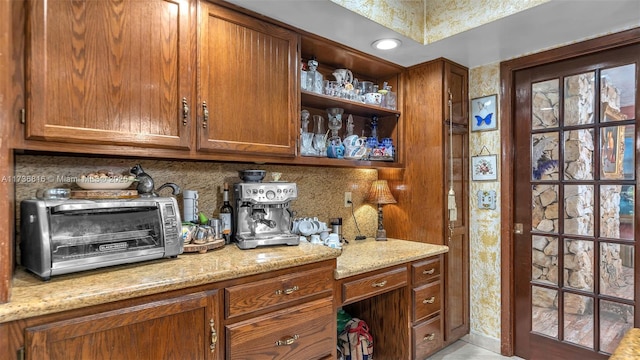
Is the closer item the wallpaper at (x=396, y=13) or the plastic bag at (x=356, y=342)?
the wallpaper at (x=396, y=13)

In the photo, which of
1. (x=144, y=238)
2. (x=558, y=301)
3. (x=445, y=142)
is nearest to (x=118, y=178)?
(x=144, y=238)

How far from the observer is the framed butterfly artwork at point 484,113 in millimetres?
2596

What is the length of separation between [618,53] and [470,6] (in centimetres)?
97

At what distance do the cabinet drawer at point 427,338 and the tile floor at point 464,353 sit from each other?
15 centimetres

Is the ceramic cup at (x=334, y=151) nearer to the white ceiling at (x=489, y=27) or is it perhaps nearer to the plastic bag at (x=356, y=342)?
the white ceiling at (x=489, y=27)

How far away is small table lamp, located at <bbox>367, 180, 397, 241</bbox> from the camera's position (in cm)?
266

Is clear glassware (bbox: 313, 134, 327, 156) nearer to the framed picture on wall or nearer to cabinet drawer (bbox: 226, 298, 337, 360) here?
cabinet drawer (bbox: 226, 298, 337, 360)

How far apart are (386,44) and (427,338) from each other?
78.4 inches

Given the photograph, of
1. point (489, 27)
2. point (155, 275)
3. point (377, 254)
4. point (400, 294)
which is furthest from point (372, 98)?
point (155, 275)

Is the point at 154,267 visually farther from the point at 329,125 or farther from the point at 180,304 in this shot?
the point at 329,125

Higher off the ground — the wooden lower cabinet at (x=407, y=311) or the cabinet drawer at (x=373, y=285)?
the cabinet drawer at (x=373, y=285)

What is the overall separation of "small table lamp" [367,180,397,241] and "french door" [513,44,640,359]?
94 cm

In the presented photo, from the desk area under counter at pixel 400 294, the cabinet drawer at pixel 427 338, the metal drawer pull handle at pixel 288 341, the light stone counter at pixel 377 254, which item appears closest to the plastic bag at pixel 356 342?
the desk area under counter at pixel 400 294

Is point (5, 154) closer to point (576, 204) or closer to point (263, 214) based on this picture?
point (263, 214)
